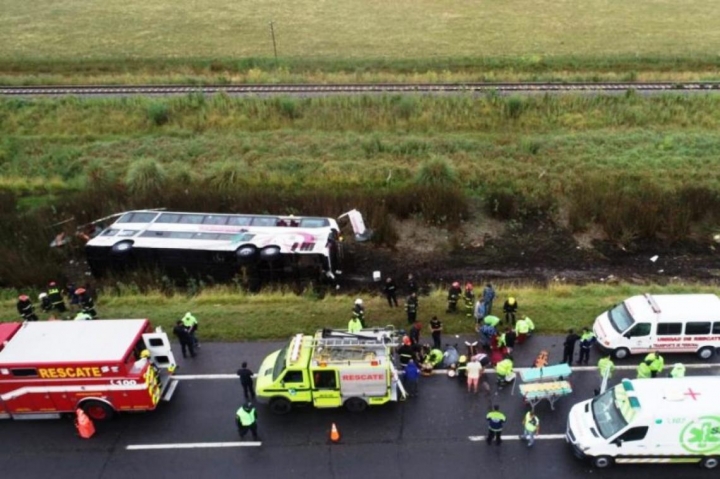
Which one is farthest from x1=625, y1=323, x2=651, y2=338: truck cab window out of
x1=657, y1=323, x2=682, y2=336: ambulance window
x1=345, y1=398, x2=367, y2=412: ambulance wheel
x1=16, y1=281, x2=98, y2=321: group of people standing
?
x1=16, y1=281, x2=98, y2=321: group of people standing

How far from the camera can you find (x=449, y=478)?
13789 mm

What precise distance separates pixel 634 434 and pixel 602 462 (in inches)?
39.9

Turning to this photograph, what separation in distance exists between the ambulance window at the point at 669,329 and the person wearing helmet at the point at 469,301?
5.38 metres

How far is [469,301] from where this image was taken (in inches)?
769

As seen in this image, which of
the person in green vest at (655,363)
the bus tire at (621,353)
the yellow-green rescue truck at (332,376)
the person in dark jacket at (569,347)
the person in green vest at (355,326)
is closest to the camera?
the yellow-green rescue truck at (332,376)

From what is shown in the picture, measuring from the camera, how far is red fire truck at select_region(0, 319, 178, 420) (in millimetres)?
14914

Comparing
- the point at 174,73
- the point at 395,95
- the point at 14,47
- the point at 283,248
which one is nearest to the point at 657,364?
the point at 283,248

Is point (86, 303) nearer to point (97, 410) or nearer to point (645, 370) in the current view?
point (97, 410)

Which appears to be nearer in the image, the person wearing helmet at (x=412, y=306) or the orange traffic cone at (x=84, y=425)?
the orange traffic cone at (x=84, y=425)

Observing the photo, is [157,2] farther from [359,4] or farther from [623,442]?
[623,442]

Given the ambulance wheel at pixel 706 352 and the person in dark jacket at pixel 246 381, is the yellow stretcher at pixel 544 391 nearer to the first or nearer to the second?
the ambulance wheel at pixel 706 352

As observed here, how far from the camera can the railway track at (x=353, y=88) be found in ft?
132

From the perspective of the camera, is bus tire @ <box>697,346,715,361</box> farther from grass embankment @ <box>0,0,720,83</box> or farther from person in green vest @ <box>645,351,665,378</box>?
grass embankment @ <box>0,0,720,83</box>

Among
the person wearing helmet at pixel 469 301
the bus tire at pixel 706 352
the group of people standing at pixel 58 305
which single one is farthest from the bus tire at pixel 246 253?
the bus tire at pixel 706 352
